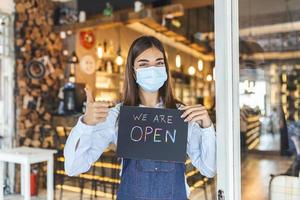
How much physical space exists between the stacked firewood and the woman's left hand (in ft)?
15.4

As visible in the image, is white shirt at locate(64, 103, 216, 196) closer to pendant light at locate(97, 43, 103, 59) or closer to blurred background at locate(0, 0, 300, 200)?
blurred background at locate(0, 0, 300, 200)

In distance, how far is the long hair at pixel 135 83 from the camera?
5.10 ft

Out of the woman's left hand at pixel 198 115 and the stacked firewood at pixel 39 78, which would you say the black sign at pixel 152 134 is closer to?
the woman's left hand at pixel 198 115

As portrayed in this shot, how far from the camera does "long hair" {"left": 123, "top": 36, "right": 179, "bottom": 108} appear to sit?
61.2 inches

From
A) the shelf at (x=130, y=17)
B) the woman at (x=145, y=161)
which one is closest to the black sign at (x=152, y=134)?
the woman at (x=145, y=161)

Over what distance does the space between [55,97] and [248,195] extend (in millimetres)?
5096

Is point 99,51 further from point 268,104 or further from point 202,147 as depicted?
point 202,147

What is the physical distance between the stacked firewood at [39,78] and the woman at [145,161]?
14.6 ft

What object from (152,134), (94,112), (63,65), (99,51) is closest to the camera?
(94,112)

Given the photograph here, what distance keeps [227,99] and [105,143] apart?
21.8 inches

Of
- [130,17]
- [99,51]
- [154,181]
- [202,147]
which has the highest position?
[130,17]

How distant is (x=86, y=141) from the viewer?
1484mm

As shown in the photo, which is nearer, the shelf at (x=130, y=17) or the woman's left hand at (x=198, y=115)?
the woman's left hand at (x=198, y=115)

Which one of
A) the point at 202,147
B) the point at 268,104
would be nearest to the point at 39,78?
the point at 268,104
